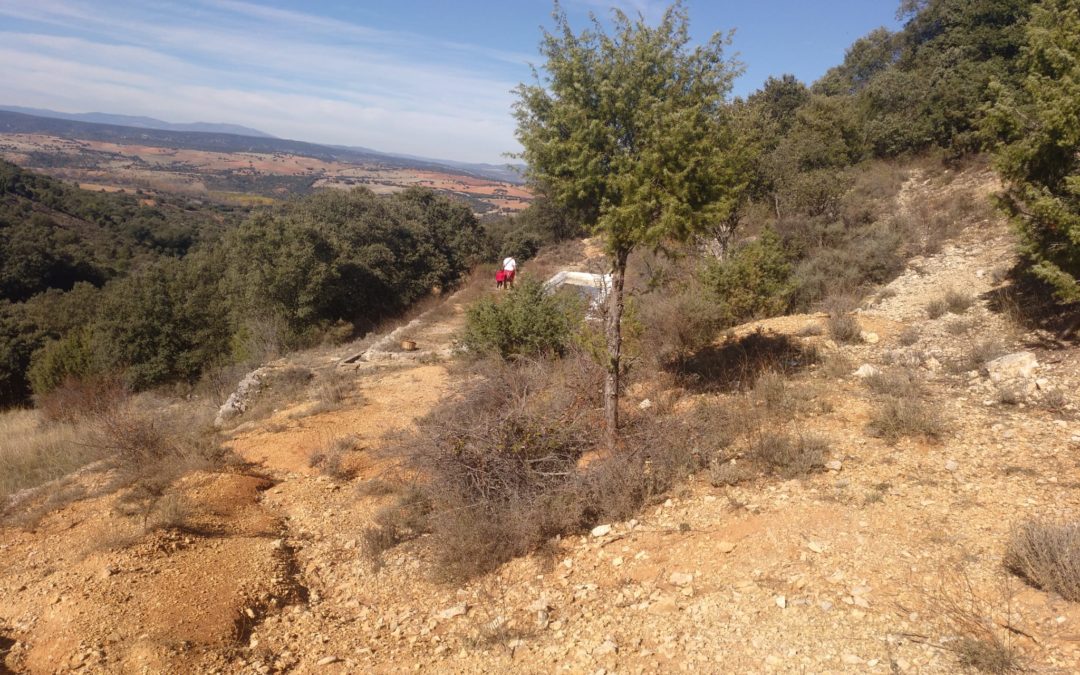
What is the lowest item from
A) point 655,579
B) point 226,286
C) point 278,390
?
point 226,286

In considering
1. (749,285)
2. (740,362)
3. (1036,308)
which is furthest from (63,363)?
(1036,308)

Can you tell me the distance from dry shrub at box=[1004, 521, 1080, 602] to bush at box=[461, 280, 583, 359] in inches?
258

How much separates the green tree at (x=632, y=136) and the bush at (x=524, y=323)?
13.3ft

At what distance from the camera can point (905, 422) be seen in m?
5.33

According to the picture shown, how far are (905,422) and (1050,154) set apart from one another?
426 cm

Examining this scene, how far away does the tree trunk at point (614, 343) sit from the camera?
5.55 metres

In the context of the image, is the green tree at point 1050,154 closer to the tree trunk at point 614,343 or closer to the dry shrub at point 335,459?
the tree trunk at point 614,343

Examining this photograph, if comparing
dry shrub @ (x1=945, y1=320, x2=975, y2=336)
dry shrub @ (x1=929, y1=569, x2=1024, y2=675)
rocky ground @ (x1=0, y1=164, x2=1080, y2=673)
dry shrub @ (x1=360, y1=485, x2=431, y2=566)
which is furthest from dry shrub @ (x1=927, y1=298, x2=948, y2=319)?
dry shrub @ (x1=360, y1=485, x2=431, y2=566)

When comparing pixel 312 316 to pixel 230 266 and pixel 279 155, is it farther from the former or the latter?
pixel 279 155

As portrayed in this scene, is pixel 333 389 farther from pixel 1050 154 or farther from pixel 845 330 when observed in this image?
pixel 1050 154

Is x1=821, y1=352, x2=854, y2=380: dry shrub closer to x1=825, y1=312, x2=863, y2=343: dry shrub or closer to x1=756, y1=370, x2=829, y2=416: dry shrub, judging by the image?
x1=756, y1=370, x2=829, y2=416: dry shrub

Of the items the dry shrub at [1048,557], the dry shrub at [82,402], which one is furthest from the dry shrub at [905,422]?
the dry shrub at [82,402]

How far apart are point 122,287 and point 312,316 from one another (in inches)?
239

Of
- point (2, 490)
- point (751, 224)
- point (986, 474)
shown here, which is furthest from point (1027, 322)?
point (2, 490)
